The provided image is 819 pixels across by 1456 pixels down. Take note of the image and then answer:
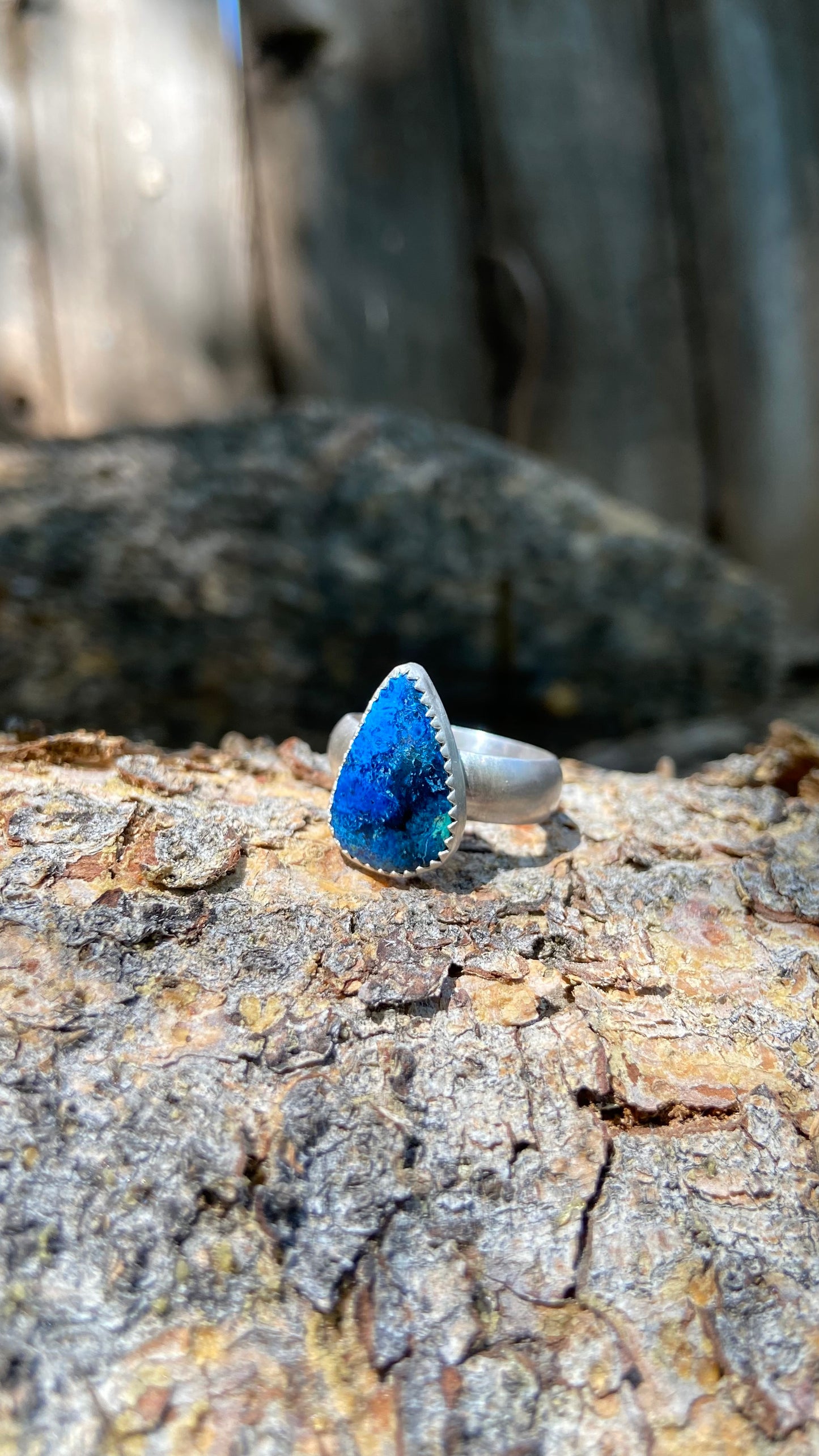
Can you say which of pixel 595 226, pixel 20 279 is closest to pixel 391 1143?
pixel 20 279

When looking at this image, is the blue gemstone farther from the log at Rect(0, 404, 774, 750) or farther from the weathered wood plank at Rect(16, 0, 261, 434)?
the weathered wood plank at Rect(16, 0, 261, 434)

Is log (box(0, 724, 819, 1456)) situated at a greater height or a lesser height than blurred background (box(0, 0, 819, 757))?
lesser

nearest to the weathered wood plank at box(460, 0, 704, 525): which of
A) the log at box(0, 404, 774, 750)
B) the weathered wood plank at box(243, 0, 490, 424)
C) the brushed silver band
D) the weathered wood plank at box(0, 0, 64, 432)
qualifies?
the weathered wood plank at box(243, 0, 490, 424)

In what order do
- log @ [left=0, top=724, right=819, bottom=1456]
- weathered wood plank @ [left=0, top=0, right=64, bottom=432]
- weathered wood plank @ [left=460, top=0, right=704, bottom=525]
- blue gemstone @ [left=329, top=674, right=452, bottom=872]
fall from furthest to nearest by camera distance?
weathered wood plank @ [left=460, top=0, right=704, bottom=525] → weathered wood plank @ [left=0, top=0, right=64, bottom=432] → blue gemstone @ [left=329, top=674, right=452, bottom=872] → log @ [left=0, top=724, right=819, bottom=1456]

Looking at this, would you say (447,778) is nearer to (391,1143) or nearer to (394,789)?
(394,789)

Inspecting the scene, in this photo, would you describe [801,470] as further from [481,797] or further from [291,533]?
[481,797]

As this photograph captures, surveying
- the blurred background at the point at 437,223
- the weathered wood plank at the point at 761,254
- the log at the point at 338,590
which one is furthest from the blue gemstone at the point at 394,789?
the weathered wood plank at the point at 761,254
